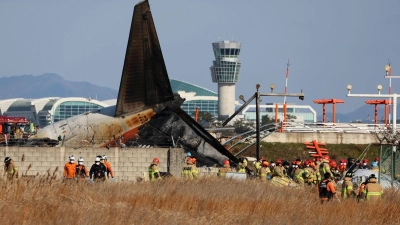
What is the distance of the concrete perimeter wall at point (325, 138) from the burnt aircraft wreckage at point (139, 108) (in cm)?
2158

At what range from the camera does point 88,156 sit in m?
40.8

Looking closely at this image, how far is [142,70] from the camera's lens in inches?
1806

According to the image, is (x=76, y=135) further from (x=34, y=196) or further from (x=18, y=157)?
(x=34, y=196)

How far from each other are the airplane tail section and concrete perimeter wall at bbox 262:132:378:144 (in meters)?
21.8

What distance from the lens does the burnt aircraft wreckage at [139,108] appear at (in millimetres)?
45375

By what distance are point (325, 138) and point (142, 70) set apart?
80.1 ft

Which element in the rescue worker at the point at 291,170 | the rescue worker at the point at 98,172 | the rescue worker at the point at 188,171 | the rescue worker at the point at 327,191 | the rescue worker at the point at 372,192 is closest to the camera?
the rescue worker at the point at 372,192

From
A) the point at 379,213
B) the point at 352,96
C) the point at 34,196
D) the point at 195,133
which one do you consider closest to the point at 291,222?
the point at 379,213

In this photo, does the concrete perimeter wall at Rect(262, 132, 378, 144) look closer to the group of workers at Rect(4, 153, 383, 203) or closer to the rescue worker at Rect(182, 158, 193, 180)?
the group of workers at Rect(4, 153, 383, 203)

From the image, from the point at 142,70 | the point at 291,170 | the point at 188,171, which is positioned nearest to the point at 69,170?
the point at 188,171

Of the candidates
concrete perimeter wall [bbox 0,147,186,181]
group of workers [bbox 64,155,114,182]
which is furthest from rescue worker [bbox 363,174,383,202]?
concrete perimeter wall [bbox 0,147,186,181]

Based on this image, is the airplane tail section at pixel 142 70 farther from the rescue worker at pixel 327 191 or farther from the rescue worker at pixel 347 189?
the rescue worker at pixel 327 191

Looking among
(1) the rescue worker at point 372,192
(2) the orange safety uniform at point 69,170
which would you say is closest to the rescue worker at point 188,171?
(2) the orange safety uniform at point 69,170

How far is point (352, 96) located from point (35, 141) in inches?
861
